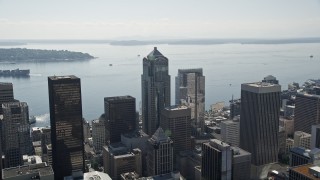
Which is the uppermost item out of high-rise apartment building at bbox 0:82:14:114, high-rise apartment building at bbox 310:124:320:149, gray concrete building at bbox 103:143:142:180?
high-rise apartment building at bbox 0:82:14:114

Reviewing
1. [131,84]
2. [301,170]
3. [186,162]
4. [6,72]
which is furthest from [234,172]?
[6,72]

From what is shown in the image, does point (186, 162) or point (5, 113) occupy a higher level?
point (5, 113)

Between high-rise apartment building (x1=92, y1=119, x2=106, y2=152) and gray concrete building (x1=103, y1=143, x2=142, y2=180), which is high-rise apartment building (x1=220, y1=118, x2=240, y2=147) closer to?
gray concrete building (x1=103, y1=143, x2=142, y2=180)

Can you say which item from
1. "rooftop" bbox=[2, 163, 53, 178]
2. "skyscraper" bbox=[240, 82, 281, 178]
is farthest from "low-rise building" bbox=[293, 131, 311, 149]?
"rooftop" bbox=[2, 163, 53, 178]

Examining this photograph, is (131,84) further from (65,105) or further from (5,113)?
(65,105)

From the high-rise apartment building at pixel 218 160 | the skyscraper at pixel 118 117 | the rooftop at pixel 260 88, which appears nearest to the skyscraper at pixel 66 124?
the skyscraper at pixel 118 117

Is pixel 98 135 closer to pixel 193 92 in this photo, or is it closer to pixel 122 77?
pixel 193 92
